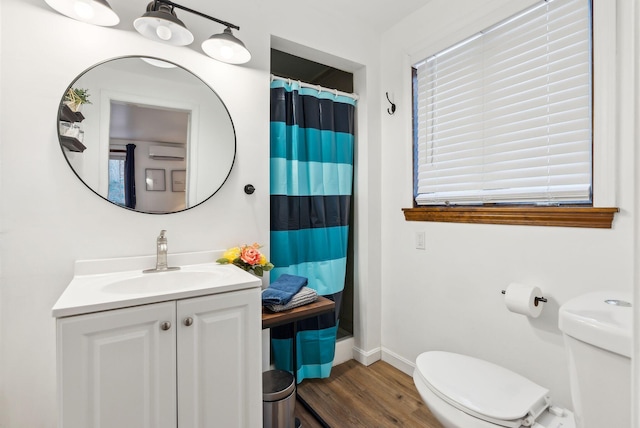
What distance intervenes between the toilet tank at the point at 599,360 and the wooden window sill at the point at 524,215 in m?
0.55

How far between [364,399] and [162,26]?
2.24 meters

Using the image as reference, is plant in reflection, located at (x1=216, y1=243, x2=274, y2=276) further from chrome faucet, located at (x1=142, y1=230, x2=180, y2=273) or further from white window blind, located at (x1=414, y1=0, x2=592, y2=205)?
white window blind, located at (x1=414, y1=0, x2=592, y2=205)

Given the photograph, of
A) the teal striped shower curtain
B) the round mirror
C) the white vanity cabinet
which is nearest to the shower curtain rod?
the teal striped shower curtain

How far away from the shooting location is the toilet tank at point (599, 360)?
67cm

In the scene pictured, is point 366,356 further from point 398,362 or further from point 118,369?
point 118,369

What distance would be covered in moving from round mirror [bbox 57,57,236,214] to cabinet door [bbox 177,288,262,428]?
0.62 metres

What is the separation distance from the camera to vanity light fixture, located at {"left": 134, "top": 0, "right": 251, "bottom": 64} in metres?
1.28

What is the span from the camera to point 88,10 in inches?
48.3

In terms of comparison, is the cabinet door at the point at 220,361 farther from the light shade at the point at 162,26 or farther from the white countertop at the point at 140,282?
the light shade at the point at 162,26

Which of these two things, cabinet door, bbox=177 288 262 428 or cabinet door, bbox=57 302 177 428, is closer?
cabinet door, bbox=57 302 177 428

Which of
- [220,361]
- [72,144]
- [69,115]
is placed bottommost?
[220,361]

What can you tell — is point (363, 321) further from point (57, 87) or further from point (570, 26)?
point (57, 87)

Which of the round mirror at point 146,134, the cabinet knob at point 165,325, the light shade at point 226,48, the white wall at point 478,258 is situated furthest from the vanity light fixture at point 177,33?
the cabinet knob at point 165,325

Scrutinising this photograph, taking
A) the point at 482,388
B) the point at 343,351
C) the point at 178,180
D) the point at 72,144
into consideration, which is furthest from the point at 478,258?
the point at 72,144
